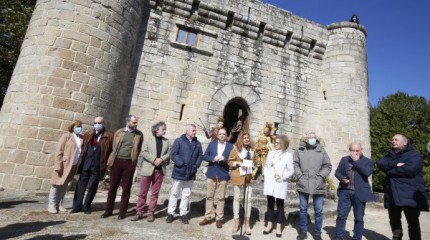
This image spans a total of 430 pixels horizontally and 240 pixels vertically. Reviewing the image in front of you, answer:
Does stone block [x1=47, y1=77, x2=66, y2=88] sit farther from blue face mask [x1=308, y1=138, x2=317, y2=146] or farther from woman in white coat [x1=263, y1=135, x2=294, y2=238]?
blue face mask [x1=308, y1=138, x2=317, y2=146]

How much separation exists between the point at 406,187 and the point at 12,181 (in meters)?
7.17

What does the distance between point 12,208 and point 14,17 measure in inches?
372

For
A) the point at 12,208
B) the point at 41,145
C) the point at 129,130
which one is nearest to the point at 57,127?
the point at 41,145

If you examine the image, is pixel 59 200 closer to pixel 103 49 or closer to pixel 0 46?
pixel 103 49

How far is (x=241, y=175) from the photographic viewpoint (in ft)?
13.7

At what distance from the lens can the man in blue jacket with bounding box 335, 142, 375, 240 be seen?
3.81 m

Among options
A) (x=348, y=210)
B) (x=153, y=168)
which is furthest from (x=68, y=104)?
(x=348, y=210)

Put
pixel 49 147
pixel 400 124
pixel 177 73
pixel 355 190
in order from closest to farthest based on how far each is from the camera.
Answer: pixel 355 190, pixel 49 147, pixel 177 73, pixel 400 124

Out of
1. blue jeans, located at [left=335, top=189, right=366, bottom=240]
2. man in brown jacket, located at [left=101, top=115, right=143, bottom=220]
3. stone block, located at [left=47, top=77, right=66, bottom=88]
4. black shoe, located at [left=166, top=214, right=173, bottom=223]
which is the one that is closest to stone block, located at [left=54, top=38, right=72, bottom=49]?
stone block, located at [left=47, top=77, right=66, bottom=88]

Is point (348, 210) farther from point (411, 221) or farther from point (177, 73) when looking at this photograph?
point (177, 73)

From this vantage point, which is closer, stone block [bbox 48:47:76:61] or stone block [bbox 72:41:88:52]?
stone block [bbox 48:47:76:61]

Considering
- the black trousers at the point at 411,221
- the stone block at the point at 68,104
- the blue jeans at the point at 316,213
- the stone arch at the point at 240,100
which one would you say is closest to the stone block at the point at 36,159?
the stone block at the point at 68,104

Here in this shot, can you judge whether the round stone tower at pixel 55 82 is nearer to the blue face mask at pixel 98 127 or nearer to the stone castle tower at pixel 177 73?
the stone castle tower at pixel 177 73

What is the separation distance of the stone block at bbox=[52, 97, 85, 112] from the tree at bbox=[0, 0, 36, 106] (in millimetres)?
6540
